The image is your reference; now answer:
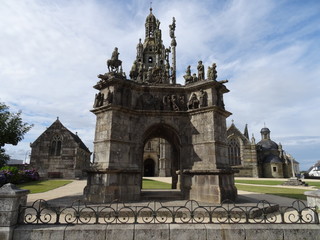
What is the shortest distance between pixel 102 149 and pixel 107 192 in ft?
6.92

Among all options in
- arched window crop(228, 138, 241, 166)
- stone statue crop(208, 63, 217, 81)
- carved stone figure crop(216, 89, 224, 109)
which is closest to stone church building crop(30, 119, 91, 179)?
carved stone figure crop(216, 89, 224, 109)

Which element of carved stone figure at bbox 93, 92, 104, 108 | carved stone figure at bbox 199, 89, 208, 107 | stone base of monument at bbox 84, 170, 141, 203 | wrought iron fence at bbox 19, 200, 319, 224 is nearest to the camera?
wrought iron fence at bbox 19, 200, 319, 224

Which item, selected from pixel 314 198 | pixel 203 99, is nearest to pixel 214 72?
pixel 203 99

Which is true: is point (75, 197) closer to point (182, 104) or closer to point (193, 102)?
point (182, 104)

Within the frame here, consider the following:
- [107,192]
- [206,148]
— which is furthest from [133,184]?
[206,148]

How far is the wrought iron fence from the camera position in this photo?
5840mm

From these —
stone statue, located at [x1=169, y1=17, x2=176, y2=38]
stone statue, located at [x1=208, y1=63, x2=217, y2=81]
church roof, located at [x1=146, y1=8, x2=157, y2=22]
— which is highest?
church roof, located at [x1=146, y1=8, x2=157, y2=22]

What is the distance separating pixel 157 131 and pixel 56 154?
27081 mm

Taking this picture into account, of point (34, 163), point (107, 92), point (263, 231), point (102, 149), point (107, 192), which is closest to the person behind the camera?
point (263, 231)

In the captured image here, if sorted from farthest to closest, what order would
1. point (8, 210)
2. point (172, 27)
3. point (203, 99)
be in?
point (172, 27), point (203, 99), point (8, 210)

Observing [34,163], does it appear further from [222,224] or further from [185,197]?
[222,224]

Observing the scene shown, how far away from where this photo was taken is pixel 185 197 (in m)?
10.7

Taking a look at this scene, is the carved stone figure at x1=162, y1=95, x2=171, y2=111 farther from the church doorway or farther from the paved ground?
the church doorway

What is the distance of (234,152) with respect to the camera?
160 feet
